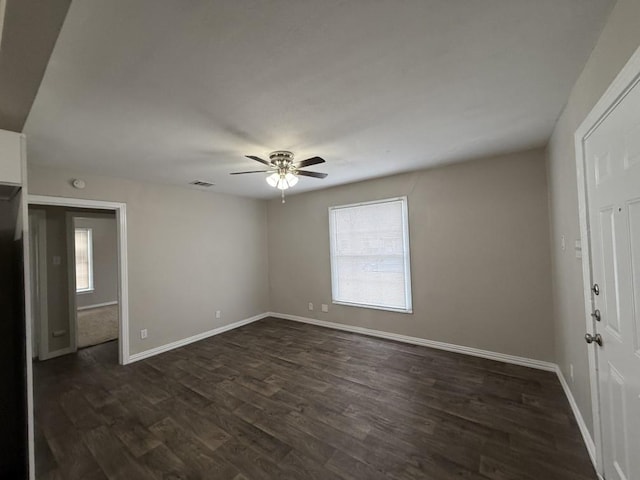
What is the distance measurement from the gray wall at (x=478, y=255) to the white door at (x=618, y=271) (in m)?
1.51

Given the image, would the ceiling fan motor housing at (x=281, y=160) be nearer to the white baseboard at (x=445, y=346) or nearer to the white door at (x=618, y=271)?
the white door at (x=618, y=271)

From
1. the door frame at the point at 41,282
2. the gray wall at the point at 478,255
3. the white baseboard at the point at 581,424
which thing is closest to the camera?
the white baseboard at the point at 581,424

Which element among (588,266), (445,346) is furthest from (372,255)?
(588,266)

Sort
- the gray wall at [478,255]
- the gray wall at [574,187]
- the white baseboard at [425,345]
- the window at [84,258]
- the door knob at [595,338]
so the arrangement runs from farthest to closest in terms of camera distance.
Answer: the window at [84,258] < the gray wall at [478,255] < the white baseboard at [425,345] < the door knob at [595,338] < the gray wall at [574,187]

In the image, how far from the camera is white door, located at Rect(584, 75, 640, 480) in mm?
1082

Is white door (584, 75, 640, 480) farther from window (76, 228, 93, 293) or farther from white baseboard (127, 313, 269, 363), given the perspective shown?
window (76, 228, 93, 293)

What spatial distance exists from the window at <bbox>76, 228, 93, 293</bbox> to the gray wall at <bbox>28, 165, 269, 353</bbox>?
4566 millimetres

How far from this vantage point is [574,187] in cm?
179

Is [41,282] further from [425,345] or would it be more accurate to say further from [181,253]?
[425,345]

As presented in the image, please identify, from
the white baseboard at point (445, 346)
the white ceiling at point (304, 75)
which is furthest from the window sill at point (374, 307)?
the white ceiling at point (304, 75)

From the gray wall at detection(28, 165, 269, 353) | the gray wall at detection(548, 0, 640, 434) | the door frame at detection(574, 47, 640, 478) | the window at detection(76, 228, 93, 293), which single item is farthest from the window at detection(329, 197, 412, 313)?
the window at detection(76, 228, 93, 293)

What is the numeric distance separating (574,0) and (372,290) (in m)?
3.50

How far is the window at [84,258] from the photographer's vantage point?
6.52 m

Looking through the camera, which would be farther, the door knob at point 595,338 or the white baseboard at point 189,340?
the white baseboard at point 189,340
